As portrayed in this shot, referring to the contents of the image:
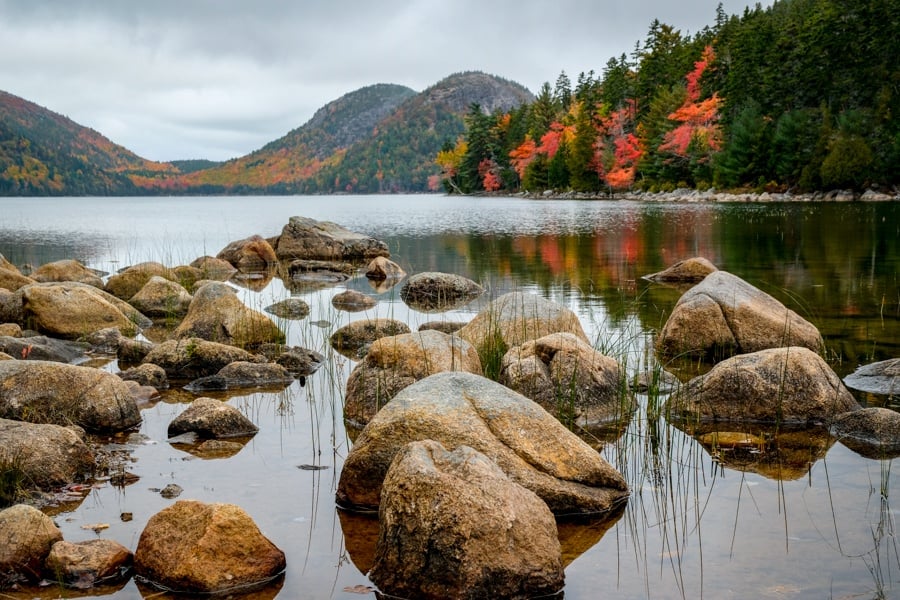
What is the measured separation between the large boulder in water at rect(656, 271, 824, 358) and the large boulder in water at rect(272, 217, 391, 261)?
1778 centimetres

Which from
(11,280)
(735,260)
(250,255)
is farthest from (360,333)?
(250,255)

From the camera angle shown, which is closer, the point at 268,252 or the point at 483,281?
the point at 483,281

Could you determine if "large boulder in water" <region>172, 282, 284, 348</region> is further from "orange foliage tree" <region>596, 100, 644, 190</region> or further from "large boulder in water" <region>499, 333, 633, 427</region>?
"orange foliage tree" <region>596, 100, 644, 190</region>

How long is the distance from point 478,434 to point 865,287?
42.5 ft

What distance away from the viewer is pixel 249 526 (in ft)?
15.1

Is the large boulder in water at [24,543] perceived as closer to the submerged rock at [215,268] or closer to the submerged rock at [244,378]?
the submerged rock at [244,378]

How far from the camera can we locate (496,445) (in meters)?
5.46

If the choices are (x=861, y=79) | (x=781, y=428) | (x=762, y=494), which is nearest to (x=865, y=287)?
(x=781, y=428)

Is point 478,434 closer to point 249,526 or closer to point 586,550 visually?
point 586,550

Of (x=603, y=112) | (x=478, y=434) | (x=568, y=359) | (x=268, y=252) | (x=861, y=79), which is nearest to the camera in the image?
(x=478, y=434)

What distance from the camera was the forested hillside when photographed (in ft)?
159

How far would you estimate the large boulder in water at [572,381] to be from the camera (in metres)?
7.48

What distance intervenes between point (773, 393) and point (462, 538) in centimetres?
433

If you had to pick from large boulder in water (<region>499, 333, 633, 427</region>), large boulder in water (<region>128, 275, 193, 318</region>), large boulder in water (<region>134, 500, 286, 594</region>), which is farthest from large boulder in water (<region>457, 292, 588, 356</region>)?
Answer: large boulder in water (<region>128, 275, 193, 318</region>)
